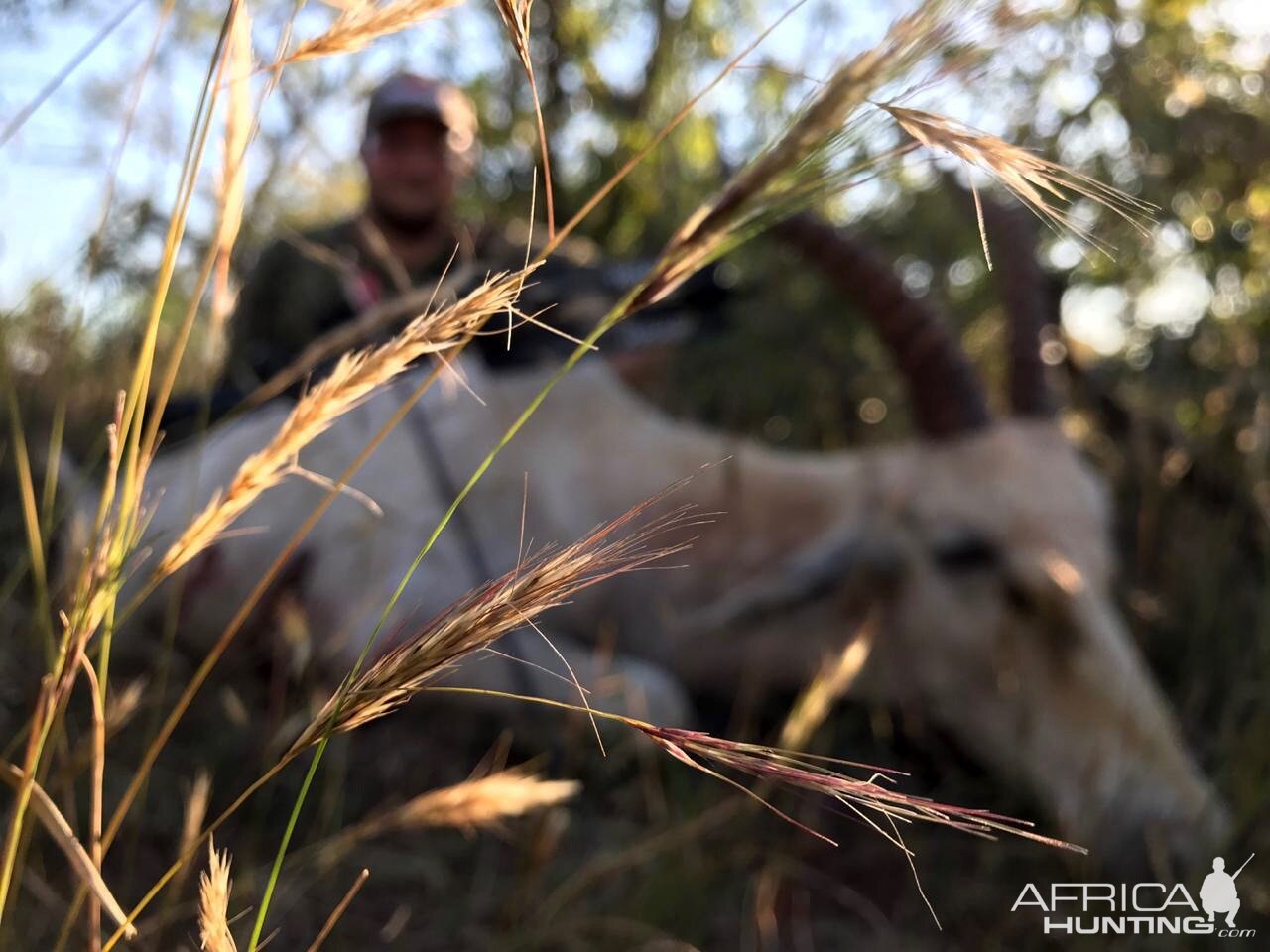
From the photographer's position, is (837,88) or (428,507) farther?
(428,507)

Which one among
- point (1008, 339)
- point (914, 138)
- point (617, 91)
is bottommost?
point (1008, 339)

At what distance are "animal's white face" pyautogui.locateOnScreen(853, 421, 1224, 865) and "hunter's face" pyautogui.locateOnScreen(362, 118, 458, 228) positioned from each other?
2393mm

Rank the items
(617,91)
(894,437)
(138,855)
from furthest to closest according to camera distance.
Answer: (617,91)
(894,437)
(138,855)

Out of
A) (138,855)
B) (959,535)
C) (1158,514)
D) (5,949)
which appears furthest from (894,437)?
(5,949)

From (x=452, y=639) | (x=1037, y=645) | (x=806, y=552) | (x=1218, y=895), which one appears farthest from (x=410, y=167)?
(x=452, y=639)

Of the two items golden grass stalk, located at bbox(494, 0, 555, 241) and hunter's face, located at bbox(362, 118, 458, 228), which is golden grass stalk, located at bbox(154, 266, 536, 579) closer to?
golden grass stalk, located at bbox(494, 0, 555, 241)

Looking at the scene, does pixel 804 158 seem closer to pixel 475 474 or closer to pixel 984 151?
pixel 984 151

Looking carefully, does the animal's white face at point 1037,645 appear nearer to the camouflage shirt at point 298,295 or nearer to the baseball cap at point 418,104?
the camouflage shirt at point 298,295

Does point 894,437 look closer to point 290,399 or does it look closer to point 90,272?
point 290,399

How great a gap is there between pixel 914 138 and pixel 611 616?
2.58 metres

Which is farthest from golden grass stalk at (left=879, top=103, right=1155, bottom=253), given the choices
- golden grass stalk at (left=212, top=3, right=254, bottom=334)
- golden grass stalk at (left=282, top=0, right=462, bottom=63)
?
golden grass stalk at (left=212, top=3, right=254, bottom=334)

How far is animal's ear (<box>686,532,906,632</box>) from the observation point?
3002mm

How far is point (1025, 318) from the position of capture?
11.0 feet

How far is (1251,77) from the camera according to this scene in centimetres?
349
